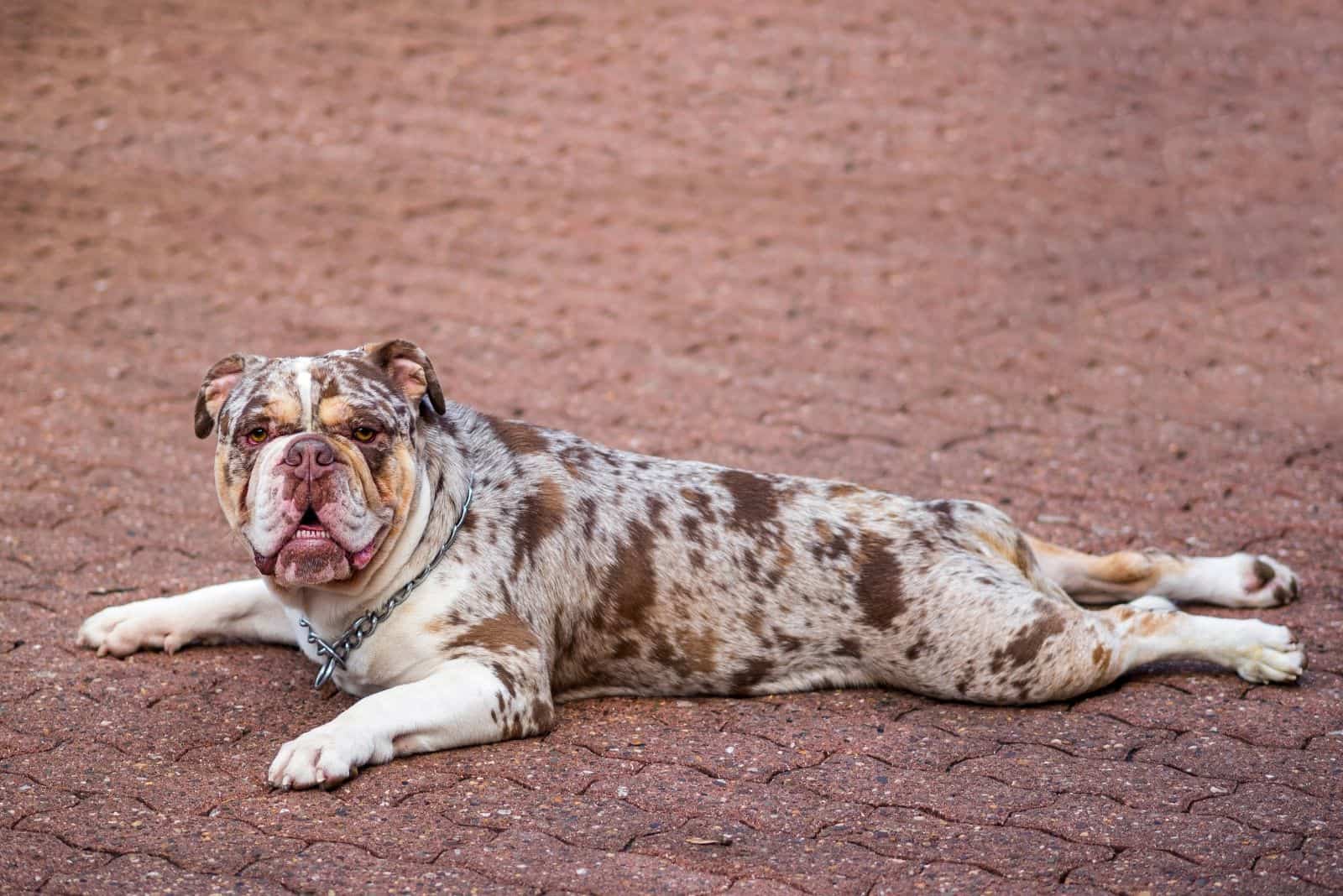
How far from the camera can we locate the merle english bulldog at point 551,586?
16.0 feet

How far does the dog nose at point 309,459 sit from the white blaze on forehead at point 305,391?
0.66ft

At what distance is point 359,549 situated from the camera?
4.90 m

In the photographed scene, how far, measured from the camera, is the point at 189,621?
5816 millimetres

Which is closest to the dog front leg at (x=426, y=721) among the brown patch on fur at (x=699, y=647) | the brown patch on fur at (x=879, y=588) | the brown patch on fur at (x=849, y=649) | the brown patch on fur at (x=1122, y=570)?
the brown patch on fur at (x=699, y=647)

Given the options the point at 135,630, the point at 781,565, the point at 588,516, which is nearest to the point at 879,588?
the point at 781,565

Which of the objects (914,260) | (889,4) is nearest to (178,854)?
(914,260)

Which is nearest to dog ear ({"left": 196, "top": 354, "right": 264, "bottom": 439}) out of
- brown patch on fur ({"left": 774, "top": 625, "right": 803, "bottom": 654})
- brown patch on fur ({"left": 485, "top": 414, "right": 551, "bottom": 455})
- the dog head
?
the dog head

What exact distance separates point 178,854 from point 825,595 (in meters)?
2.46

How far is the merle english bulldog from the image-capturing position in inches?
193

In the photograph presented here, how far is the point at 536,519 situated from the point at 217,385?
1243mm

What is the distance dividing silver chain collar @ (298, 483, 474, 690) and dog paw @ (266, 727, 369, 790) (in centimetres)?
46

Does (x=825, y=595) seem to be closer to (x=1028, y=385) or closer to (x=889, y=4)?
(x=1028, y=385)

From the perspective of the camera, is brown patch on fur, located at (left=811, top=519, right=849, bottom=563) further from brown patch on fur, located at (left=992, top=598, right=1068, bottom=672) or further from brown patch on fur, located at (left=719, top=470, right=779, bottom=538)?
brown patch on fur, located at (left=992, top=598, right=1068, bottom=672)

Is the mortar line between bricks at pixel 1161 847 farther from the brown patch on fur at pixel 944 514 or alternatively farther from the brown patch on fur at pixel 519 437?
the brown patch on fur at pixel 519 437
